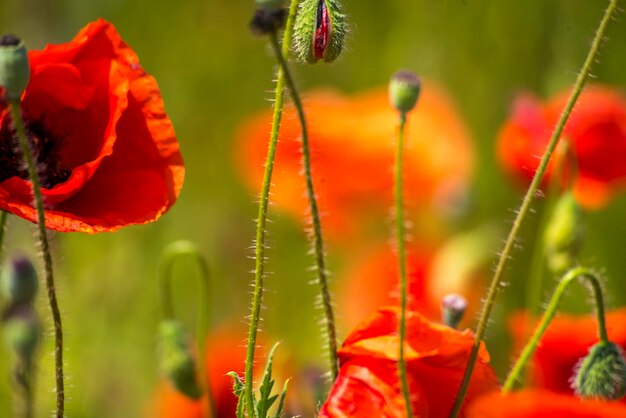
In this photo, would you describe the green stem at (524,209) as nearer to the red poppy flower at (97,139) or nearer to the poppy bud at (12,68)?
the red poppy flower at (97,139)

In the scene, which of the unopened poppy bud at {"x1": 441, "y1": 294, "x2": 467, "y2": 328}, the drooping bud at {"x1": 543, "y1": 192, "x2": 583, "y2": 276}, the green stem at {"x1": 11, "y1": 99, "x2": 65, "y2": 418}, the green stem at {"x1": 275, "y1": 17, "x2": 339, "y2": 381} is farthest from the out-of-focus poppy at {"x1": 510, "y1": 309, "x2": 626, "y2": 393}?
the green stem at {"x1": 11, "y1": 99, "x2": 65, "y2": 418}

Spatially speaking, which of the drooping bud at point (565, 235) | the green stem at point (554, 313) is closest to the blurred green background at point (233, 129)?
the drooping bud at point (565, 235)

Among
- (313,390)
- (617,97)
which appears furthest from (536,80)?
(313,390)

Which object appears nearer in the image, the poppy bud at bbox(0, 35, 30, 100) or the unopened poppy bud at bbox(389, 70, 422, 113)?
the poppy bud at bbox(0, 35, 30, 100)

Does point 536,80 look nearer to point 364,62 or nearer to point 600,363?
point 364,62

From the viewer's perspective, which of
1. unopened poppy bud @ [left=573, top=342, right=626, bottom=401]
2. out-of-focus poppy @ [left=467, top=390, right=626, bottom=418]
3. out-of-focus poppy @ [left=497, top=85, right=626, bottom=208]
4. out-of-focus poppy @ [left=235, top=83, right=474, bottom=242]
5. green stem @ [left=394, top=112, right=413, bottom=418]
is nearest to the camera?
out-of-focus poppy @ [left=467, top=390, right=626, bottom=418]

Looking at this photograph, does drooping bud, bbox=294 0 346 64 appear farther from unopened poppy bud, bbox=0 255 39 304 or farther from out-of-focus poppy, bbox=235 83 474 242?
out-of-focus poppy, bbox=235 83 474 242
